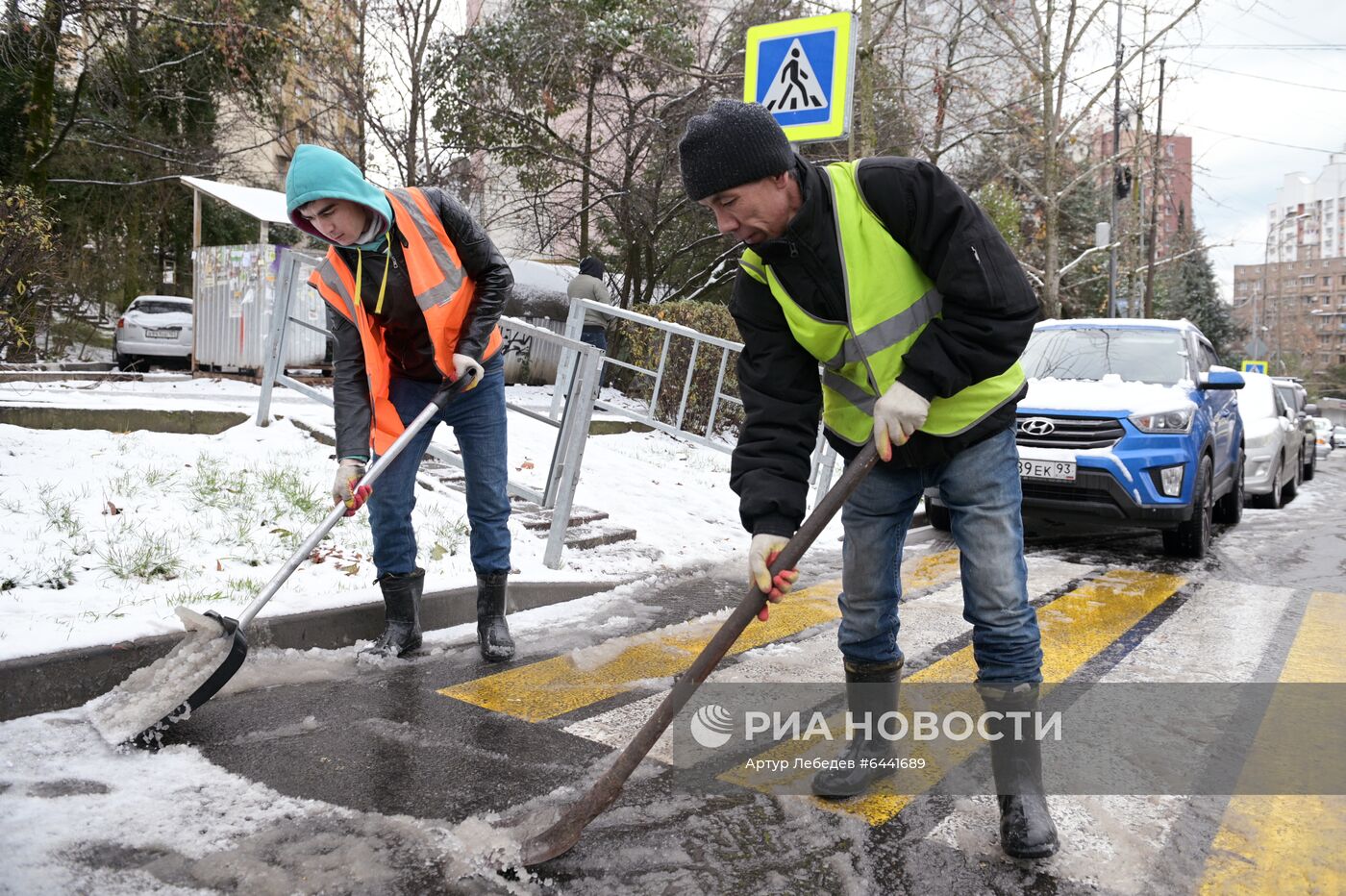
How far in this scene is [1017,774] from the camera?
250 centimetres

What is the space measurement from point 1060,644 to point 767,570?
102 inches

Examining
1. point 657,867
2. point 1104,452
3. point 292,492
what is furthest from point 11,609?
point 1104,452

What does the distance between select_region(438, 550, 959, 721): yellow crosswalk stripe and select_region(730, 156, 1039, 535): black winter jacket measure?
4.25ft

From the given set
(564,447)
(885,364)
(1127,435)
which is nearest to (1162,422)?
(1127,435)

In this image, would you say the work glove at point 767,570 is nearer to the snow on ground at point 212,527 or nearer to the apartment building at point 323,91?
the snow on ground at point 212,527

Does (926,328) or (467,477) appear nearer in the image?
(926,328)

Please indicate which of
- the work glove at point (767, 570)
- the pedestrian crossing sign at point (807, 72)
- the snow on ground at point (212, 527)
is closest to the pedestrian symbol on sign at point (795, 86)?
the pedestrian crossing sign at point (807, 72)

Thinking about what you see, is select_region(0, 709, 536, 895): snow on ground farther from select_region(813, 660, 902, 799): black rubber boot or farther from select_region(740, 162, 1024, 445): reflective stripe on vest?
select_region(740, 162, 1024, 445): reflective stripe on vest

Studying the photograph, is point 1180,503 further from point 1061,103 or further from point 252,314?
point 1061,103

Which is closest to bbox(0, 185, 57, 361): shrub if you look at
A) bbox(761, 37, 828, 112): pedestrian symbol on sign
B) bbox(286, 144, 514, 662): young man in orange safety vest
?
bbox(286, 144, 514, 662): young man in orange safety vest

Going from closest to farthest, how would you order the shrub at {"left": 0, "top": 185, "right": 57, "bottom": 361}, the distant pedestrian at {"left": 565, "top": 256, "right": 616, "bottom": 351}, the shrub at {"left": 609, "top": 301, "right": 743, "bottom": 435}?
the shrub at {"left": 0, "top": 185, "right": 57, "bottom": 361}
the shrub at {"left": 609, "top": 301, "right": 743, "bottom": 435}
the distant pedestrian at {"left": 565, "top": 256, "right": 616, "bottom": 351}

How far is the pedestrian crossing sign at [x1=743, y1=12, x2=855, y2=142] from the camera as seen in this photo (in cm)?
695

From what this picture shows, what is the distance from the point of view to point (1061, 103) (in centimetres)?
1895

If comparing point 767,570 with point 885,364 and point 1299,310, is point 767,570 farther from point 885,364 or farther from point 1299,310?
point 1299,310
